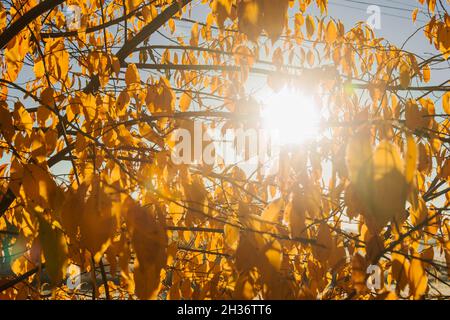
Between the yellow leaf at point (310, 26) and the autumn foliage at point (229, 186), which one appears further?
the yellow leaf at point (310, 26)

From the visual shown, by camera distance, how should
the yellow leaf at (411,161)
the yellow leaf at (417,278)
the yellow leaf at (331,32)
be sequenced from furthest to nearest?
the yellow leaf at (331,32) → the yellow leaf at (417,278) → the yellow leaf at (411,161)

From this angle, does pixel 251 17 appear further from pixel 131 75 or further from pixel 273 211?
pixel 131 75

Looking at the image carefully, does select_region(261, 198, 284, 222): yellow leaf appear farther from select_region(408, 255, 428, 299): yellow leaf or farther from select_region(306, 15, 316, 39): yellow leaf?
select_region(306, 15, 316, 39): yellow leaf

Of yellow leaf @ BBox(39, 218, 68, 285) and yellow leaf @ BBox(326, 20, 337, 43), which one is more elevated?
yellow leaf @ BBox(326, 20, 337, 43)

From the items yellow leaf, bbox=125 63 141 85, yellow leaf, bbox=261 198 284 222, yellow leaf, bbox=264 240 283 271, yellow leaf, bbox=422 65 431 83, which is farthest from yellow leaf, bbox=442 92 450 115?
yellow leaf, bbox=125 63 141 85

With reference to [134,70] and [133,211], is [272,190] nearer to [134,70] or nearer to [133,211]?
[134,70]

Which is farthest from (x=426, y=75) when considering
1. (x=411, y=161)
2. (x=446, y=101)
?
(x=411, y=161)

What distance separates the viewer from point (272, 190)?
6.43 ft

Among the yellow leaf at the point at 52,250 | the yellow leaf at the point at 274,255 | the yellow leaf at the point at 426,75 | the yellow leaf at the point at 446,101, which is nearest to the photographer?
the yellow leaf at the point at 52,250

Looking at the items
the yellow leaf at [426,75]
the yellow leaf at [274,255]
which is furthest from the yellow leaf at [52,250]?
the yellow leaf at [426,75]

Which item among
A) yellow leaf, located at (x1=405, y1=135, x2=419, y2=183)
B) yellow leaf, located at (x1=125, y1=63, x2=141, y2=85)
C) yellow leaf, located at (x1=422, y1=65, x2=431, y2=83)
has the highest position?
yellow leaf, located at (x1=422, y1=65, x2=431, y2=83)

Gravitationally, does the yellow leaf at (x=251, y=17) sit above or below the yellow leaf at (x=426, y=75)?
below

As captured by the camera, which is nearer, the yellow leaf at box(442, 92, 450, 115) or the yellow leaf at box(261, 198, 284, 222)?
the yellow leaf at box(261, 198, 284, 222)

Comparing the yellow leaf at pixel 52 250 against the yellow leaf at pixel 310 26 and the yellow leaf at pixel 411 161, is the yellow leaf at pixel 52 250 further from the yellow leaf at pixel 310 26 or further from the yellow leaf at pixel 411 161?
the yellow leaf at pixel 310 26
